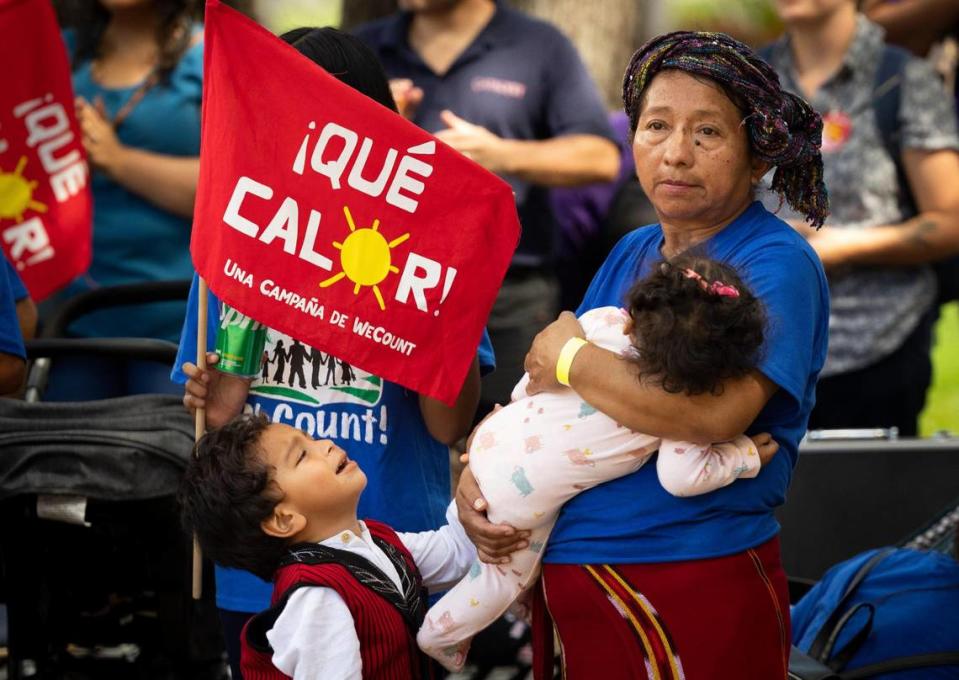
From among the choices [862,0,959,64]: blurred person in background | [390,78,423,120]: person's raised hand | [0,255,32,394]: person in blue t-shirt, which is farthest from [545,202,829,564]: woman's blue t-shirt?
[862,0,959,64]: blurred person in background

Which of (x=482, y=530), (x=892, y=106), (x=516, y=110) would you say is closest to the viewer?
(x=482, y=530)

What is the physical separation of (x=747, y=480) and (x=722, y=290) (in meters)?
0.39

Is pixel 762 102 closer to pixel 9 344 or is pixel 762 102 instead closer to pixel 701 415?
pixel 701 415

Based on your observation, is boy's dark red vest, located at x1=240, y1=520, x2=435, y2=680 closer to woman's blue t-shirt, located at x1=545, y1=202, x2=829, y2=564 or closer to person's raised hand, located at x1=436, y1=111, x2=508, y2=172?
woman's blue t-shirt, located at x1=545, y1=202, x2=829, y2=564

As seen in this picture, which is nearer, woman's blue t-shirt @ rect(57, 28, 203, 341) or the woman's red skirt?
the woman's red skirt

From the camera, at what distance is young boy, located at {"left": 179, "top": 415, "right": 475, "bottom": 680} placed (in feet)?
9.27

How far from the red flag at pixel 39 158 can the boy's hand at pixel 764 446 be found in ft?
8.41

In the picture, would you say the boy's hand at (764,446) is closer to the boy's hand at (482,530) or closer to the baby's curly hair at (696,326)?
the baby's curly hair at (696,326)

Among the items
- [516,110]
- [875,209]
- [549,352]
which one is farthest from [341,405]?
[875,209]

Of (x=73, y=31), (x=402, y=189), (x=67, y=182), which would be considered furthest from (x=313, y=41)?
(x=73, y=31)

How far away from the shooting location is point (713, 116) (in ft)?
9.17

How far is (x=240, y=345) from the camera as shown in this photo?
3.11m

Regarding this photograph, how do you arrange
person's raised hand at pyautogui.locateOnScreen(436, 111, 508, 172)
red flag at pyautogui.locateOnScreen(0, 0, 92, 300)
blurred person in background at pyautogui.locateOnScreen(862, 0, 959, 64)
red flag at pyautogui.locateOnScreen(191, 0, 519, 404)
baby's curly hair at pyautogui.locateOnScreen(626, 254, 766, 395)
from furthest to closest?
blurred person in background at pyautogui.locateOnScreen(862, 0, 959, 64) → person's raised hand at pyautogui.locateOnScreen(436, 111, 508, 172) → red flag at pyautogui.locateOnScreen(0, 0, 92, 300) → red flag at pyautogui.locateOnScreen(191, 0, 519, 404) → baby's curly hair at pyautogui.locateOnScreen(626, 254, 766, 395)

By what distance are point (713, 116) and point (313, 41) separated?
2.96 ft
